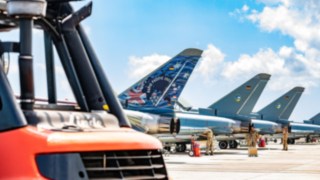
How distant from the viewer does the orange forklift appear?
422 centimetres

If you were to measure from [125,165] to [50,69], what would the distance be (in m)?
1.71

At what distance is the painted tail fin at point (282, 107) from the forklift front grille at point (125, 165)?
221 feet

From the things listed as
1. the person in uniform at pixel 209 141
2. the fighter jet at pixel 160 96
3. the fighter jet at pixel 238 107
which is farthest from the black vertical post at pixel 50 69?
the fighter jet at pixel 238 107

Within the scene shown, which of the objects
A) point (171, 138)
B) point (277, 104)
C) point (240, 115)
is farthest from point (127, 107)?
point (277, 104)

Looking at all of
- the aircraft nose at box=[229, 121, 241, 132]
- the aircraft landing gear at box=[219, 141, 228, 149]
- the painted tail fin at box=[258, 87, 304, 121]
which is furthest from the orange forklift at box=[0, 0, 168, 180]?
the painted tail fin at box=[258, 87, 304, 121]

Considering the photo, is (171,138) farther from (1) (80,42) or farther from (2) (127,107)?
(1) (80,42)

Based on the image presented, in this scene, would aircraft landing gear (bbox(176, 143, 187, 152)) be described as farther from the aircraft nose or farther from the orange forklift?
the orange forklift

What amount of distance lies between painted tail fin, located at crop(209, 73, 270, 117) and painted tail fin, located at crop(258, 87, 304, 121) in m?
16.4

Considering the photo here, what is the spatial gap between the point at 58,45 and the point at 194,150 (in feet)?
107

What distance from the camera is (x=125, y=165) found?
183 inches

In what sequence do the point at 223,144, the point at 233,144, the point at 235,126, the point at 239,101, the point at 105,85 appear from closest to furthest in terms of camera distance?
the point at 105,85, the point at 235,126, the point at 239,101, the point at 223,144, the point at 233,144

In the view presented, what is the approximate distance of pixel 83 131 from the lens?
15.2ft

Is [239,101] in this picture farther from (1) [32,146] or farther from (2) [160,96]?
(1) [32,146]

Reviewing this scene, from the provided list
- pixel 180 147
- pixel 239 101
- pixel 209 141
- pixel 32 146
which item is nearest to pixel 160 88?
pixel 209 141
